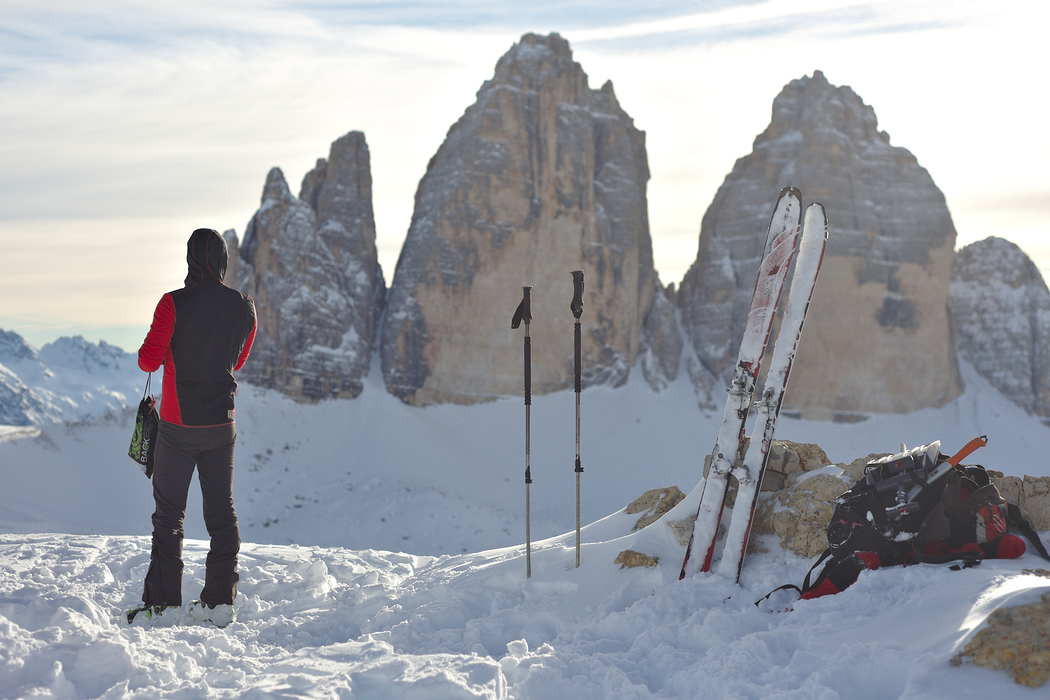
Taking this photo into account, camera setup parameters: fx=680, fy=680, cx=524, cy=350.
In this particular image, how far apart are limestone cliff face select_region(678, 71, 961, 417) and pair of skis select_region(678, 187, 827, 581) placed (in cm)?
4236

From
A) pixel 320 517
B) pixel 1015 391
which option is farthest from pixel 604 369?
pixel 1015 391

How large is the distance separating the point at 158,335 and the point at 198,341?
262 mm

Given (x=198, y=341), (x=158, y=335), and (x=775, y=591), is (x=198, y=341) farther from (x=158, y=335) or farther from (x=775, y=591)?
(x=775, y=591)

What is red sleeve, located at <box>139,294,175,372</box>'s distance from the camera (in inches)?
190

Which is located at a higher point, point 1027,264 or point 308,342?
point 1027,264

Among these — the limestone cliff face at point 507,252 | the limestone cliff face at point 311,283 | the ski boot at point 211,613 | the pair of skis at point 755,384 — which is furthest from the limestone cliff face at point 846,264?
the ski boot at point 211,613

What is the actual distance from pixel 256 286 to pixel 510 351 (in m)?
16.3

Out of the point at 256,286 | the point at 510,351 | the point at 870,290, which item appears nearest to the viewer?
the point at 256,286

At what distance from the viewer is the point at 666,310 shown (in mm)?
51406

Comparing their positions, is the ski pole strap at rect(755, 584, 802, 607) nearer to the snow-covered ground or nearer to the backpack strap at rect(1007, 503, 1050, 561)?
the snow-covered ground

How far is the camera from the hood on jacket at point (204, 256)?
499 centimetres

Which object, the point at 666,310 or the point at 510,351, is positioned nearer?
the point at 510,351

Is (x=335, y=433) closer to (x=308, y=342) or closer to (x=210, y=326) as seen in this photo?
(x=308, y=342)

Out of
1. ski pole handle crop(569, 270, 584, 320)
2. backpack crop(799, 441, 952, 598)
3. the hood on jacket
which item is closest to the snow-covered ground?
backpack crop(799, 441, 952, 598)
